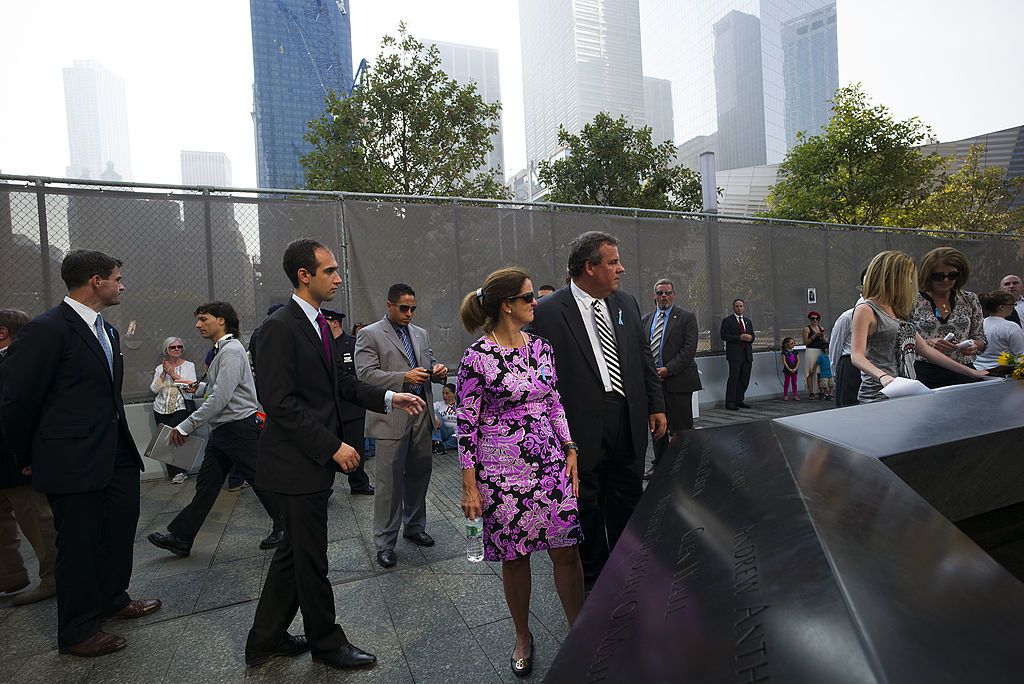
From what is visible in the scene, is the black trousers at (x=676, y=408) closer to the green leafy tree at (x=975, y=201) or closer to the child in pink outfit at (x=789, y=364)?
the child in pink outfit at (x=789, y=364)

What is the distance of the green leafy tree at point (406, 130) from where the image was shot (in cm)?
1638

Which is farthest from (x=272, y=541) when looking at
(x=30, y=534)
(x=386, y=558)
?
(x=30, y=534)

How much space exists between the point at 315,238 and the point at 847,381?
6.48m

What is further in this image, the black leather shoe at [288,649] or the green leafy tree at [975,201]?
the green leafy tree at [975,201]

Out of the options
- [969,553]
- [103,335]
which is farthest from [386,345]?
[969,553]

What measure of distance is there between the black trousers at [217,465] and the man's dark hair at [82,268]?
175cm

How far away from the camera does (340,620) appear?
3.48 meters

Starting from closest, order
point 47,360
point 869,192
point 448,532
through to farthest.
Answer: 1. point 47,360
2. point 448,532
3. point 869,192

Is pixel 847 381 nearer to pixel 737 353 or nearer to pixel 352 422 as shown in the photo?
pixel 352 422

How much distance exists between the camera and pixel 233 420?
4773 millimetres

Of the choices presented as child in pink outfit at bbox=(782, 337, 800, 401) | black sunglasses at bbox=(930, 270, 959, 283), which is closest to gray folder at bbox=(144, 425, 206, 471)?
black sunglasses at bbox=(930, 270, 959, 283)

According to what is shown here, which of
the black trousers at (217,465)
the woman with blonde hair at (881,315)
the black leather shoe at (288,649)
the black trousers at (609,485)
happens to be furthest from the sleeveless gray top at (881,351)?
the black trousers at (217,465)

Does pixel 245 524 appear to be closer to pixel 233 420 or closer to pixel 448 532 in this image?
pixel 233 420

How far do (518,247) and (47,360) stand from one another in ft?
21.5
